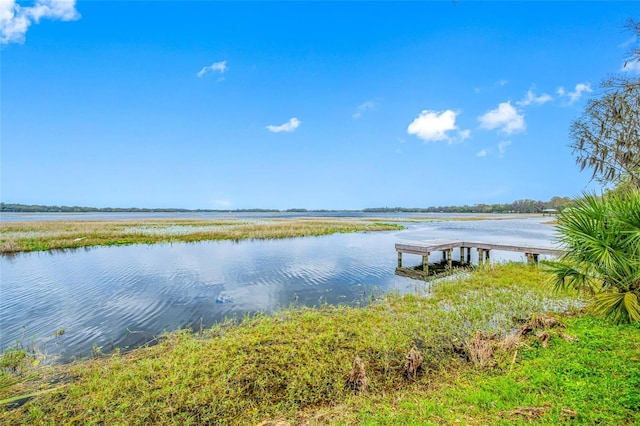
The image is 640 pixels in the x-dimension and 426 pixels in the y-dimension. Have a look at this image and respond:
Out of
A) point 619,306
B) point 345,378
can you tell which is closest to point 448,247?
point 619,306

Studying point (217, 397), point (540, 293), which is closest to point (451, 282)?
point (540, 293)

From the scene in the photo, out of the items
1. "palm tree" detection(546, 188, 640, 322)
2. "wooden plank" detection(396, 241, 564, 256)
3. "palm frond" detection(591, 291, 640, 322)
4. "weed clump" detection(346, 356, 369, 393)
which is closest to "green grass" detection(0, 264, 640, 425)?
"weed clump" detection(346, 356, 369, 393)

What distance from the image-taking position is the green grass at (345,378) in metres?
4.03

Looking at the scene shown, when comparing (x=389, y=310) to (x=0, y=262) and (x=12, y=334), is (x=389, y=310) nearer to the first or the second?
(x=12, y=334)

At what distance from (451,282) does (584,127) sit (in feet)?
52.4

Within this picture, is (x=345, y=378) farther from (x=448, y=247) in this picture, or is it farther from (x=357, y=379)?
(x=448, y=247)

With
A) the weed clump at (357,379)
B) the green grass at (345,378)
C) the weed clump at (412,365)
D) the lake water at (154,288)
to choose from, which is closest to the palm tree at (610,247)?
the green grass at (345,378)

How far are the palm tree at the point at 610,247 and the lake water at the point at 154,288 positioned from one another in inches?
232

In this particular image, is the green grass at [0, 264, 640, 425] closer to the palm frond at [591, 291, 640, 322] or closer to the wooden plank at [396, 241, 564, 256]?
the palm frond at [591, 291, 640, 322]

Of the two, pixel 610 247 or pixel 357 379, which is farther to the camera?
pixel 610 247

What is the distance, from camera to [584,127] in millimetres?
18547

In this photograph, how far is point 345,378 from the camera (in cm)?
527

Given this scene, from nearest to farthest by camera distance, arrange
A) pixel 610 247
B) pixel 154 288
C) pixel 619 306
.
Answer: pixel 619 306
pixel 610 247
pixel 154 288

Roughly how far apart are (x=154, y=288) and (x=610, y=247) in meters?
15.7
